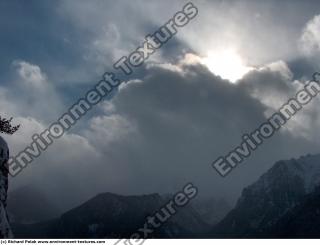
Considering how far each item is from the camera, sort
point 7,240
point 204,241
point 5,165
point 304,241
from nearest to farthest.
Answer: point 7,240 < point 5,165 < point 204,241 < point 304,241

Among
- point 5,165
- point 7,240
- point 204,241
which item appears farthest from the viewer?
point 204,241

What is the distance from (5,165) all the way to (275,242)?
29010 millimetres

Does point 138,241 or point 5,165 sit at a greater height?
point 5,165

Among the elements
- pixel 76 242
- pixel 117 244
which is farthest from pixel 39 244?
pixel 117 244

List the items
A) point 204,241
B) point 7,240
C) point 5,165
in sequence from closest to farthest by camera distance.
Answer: point 7,240 < point 5,165 < point 204,241

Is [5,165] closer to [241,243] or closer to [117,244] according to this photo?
[117,244]

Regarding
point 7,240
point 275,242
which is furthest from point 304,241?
point 7,240

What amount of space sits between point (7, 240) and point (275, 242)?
2726cm

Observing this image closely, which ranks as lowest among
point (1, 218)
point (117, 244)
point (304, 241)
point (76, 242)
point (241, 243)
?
point (304, 241)

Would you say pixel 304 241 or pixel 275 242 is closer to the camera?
pixel 275 242

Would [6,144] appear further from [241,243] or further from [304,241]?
[304,241]

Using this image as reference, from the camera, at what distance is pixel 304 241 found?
183ft

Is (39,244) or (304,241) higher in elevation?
(39,244)

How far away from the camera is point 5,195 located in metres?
44.2
